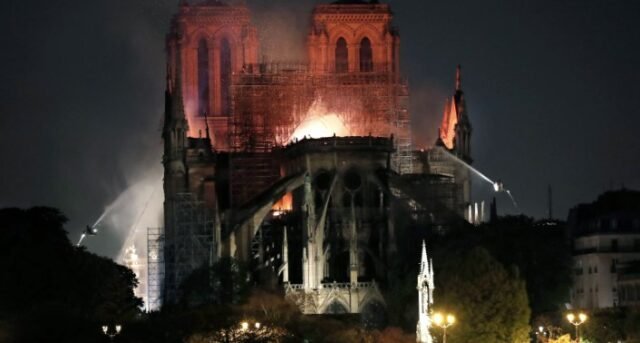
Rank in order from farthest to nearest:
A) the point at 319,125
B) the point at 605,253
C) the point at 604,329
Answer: the point at 319,125 → the point at 605,253 → the point at 604,329

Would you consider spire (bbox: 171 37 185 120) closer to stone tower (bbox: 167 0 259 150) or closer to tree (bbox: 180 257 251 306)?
stone tower (bbox: 167 0 259 150)

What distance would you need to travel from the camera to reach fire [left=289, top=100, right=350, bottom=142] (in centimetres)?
15362

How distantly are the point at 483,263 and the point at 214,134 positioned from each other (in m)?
48.1

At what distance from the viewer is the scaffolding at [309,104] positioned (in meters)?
154

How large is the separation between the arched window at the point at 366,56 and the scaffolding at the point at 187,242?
21342mm

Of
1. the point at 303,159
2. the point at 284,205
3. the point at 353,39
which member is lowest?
the point at 284,205

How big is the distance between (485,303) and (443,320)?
4.31 m

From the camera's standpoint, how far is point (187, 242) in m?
143

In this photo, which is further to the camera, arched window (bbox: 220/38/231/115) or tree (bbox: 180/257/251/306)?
arched window (bbox: 220/38/231/115)

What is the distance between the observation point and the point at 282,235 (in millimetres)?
144375

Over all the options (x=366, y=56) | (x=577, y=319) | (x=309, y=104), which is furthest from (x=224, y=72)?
(x=577, y=319)

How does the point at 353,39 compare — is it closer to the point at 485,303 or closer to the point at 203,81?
the point at 203,81

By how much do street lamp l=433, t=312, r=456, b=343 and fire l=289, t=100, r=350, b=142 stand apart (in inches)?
1642

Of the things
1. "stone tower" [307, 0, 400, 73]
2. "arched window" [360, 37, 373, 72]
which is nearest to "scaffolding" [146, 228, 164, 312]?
"stone tower" [307, 0, 400, 73]
